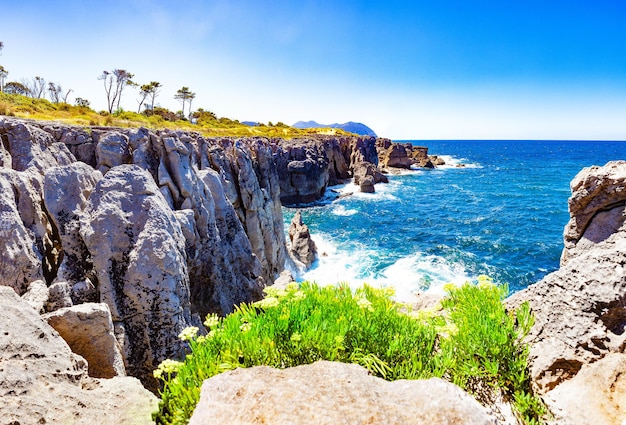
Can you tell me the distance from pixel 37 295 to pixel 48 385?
3.59 meters

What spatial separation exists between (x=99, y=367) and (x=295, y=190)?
59942 mm

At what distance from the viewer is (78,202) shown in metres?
9.05

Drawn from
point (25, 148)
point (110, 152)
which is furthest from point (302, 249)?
point (25, 148)

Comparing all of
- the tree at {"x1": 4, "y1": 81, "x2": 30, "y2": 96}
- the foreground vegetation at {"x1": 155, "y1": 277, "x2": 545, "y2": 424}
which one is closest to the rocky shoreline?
the foreground vegetation at {"x1": 155, "y1": 277, "x2": 545, "y2": 424}

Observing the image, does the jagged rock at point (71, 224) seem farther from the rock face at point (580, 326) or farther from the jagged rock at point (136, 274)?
the rock face at point (580, 326)

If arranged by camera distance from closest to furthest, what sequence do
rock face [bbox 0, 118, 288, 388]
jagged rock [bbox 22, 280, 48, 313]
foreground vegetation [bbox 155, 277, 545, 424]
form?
1. foreground vegetation [bbox 155, 277, 545, 424]
2. jagged rock [bbox 22, 280, 48, 313]
3. rock face [bbox 0, 118, 288, 388]

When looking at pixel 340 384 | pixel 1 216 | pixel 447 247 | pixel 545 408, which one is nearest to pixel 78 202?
pixel 1 216

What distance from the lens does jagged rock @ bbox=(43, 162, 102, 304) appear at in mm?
8141

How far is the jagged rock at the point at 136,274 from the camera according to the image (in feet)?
27.5

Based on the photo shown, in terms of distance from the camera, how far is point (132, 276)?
8.48 meters

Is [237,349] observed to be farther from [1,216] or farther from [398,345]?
[1,216]

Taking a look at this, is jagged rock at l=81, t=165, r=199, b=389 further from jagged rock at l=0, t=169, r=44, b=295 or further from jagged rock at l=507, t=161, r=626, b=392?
jagged rock at l=507, t=161, r=626, b=392

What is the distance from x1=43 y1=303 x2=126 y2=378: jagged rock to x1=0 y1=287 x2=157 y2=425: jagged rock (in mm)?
1051

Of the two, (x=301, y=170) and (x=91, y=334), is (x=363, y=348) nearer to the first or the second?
(x=91, y=334)
